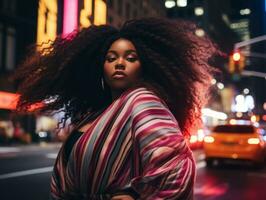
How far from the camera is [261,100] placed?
11975 centimetres

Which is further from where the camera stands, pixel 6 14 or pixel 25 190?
pixel 6 14

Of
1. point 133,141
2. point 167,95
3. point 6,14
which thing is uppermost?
point 6,14

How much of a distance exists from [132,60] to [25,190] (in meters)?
7.25

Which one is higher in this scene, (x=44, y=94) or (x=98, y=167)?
(x=44, y=94)

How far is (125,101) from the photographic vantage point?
1.85 metres

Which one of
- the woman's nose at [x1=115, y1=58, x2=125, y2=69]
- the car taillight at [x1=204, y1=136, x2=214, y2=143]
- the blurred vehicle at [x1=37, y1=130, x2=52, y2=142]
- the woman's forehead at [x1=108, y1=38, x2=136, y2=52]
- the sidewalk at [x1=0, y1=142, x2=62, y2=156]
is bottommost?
the blurred vehicle at [x1=37, y1=130, x2=52, y2=142]

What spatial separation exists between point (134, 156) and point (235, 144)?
12.5 meters

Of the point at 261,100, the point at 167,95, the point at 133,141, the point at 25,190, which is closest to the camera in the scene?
the point at 133,141

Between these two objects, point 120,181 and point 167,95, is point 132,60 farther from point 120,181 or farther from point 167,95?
point 120,181

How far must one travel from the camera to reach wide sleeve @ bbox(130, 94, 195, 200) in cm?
164

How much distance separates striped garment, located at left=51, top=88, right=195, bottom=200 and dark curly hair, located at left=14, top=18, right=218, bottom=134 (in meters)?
0.25

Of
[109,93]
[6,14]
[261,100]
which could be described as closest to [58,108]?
[109,93]

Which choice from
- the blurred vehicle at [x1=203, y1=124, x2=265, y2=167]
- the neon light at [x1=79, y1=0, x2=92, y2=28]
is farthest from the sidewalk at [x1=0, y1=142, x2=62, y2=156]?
the neon light at [x1=79, y1=0, x2=92, y2=28]

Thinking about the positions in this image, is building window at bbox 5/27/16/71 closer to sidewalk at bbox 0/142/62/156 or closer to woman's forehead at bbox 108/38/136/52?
sidewalk at bbox 0/142/62/156
